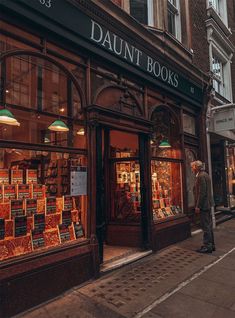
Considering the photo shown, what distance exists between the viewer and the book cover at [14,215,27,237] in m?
4.26

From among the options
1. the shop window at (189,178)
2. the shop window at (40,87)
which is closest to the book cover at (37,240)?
the shop window at (40,87)

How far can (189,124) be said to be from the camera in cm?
923

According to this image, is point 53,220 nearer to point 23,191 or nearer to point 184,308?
point 23,191

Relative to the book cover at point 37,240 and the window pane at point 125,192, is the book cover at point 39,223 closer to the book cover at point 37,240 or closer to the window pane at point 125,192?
the book cover at point 37,240

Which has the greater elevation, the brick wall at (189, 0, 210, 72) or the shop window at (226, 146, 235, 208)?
the brick wall at (189, 0, 210, 72)

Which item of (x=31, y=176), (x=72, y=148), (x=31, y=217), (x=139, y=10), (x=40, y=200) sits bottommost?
(x=31, y=217)

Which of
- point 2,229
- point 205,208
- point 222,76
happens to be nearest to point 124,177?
point 205,208

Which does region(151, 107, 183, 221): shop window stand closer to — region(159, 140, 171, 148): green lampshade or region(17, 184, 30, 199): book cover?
region(159, 140, 171, 148): green lampshade

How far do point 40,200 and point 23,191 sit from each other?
0.33 meters

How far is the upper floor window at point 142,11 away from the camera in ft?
24.7

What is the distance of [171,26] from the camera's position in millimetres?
9188

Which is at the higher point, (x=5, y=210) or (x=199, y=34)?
(x=199, y=34)

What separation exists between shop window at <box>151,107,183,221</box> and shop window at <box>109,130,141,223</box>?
1.61 ft

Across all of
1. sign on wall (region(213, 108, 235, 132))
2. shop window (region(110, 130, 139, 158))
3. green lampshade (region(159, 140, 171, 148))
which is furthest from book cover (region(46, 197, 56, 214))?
sign on wall (region(213, 108, 235, 132))
